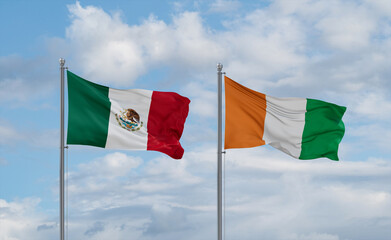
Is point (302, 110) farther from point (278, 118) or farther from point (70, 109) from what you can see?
point (70, 109)

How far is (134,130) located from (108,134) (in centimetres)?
99

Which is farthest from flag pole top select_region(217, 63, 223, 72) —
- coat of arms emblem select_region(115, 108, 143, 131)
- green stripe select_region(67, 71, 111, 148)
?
green stripe select_region(67, 71, 111, 148)

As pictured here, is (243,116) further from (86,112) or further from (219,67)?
(86,112)

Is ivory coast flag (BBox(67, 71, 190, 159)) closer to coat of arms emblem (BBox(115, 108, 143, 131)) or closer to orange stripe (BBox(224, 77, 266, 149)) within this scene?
coat of arms emblem (BBox(115, 108, 143, 131))

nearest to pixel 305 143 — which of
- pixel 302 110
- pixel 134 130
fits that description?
pixel 302 110

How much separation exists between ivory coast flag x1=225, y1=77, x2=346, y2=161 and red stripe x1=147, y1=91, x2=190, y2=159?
171cm

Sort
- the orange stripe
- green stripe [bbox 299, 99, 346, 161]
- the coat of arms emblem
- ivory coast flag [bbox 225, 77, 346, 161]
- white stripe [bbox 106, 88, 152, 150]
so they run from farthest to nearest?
green stripe [bbox 299, 99, 346, 161]
ivory coast flag [bbox 225, 77, 346, 161]
the orange stripe
the coat of arms emblem
white stripe [bbox 106, 88, 152, 150]

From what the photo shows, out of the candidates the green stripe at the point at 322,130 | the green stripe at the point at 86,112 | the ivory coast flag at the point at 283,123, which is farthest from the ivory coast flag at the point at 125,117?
the green stripe at the point at 322,130

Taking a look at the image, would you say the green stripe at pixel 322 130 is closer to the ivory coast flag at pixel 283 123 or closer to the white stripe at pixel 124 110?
the ivory coast flag at pixel 283 123

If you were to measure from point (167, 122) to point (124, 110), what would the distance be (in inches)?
64.6

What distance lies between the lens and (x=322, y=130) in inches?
960

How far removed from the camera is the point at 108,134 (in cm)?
2202

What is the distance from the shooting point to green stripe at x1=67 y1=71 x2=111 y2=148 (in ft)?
71.0

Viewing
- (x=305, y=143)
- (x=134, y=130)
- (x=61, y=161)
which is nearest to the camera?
(x=61, y=161)
